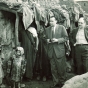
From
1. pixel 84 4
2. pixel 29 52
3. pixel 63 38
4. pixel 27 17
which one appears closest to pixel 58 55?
pixel 63 38

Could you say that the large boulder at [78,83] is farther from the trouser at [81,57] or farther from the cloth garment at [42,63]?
the cloth garment at [42,63]

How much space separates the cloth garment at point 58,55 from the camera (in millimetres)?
7758

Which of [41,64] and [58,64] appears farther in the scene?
[41,64]

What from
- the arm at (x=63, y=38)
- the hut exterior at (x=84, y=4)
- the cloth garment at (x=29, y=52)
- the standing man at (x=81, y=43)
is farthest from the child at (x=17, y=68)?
the hut exterior at (x=84, y=4)

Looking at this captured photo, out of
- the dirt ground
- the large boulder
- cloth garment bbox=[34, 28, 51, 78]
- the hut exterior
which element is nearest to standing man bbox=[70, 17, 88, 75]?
cloth garment bbox=[34, 28, 51, 78]

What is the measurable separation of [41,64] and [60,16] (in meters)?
2.00

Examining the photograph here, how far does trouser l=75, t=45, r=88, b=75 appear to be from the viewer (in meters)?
8.23

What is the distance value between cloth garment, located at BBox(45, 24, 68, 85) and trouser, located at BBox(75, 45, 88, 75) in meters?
0.70

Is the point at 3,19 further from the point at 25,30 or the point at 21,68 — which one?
the point at 21,68

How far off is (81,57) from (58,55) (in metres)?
1.06

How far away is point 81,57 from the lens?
8445 mm

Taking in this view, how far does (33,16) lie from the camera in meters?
Answer: 8.22

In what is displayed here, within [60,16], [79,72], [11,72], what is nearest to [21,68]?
[11,72]

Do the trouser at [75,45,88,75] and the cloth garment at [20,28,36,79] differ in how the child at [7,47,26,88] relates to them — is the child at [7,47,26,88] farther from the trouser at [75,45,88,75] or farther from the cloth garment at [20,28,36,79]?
the trouser at [75,45,88,75]
